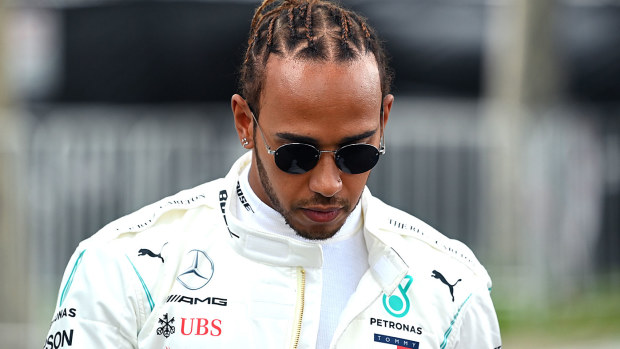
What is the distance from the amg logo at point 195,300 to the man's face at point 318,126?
304mm

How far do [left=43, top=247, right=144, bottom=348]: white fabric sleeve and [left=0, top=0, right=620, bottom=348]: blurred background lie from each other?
16.3 feet

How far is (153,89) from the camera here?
10.6 metres

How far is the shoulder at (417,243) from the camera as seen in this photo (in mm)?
3303

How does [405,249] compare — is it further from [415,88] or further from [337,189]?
[415,88]

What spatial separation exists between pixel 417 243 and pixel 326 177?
0.47 m

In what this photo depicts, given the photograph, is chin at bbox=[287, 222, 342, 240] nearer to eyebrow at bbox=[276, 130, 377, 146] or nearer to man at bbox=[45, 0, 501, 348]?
man at bbox=[45, 0, 501, 348]

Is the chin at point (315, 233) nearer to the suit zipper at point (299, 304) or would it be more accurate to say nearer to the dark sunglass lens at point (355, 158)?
the suit zipper at point (299, 304)

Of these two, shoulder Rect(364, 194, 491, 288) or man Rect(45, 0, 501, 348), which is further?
shoulder Rect(364, 194, 491, 288)

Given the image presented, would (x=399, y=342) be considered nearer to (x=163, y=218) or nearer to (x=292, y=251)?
(x=292, y=251)

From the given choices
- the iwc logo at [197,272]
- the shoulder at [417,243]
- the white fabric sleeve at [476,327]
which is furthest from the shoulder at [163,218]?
the white fabric sleeve at [476,327]

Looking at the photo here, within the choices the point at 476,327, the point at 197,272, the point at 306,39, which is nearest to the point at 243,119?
the point at 306,39

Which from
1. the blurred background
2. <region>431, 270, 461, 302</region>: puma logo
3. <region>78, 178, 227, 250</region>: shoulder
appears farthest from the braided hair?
the blurred background

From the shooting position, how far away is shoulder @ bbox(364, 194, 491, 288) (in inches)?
130

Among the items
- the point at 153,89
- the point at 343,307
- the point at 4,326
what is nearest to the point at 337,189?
the point at 343,307
